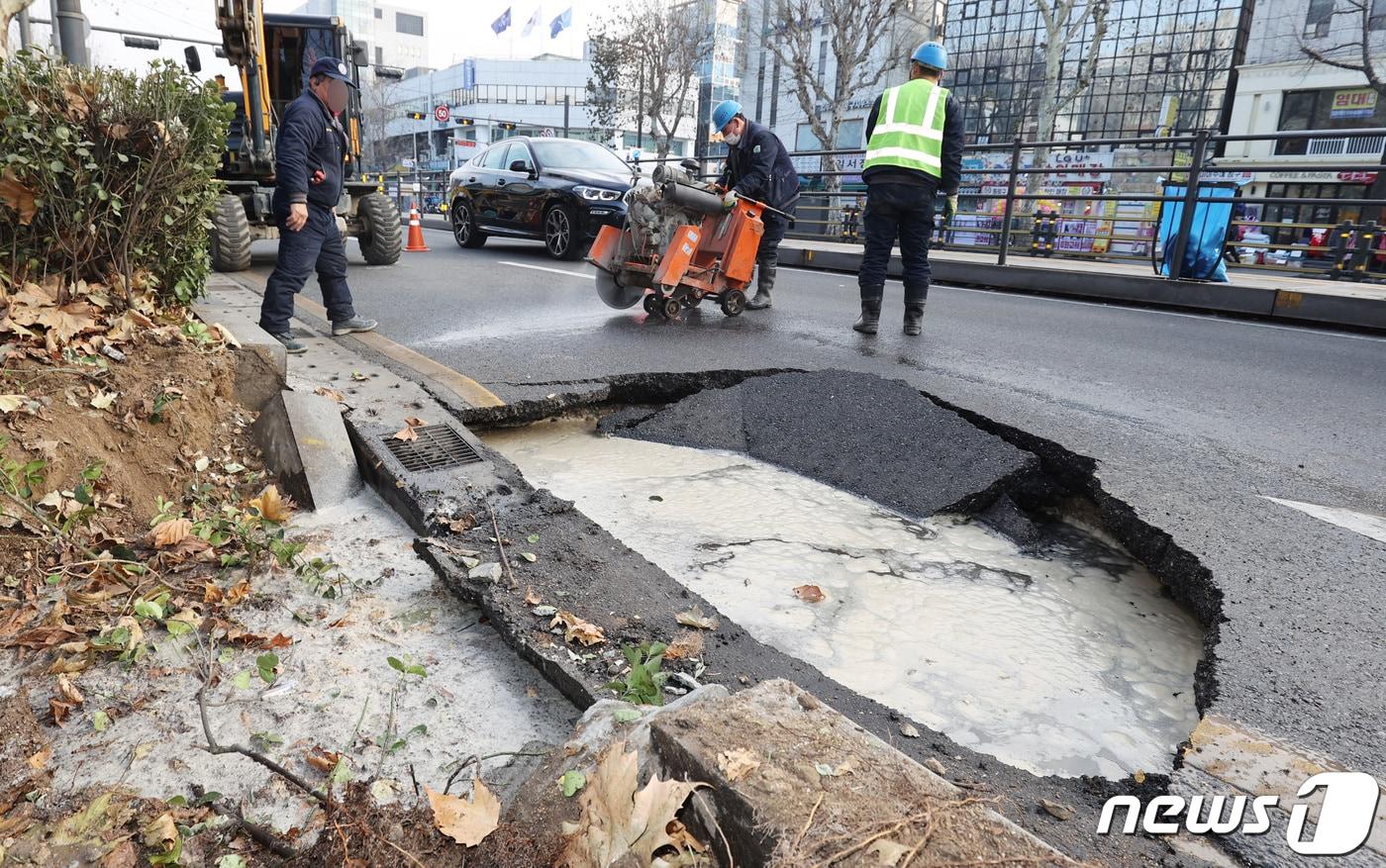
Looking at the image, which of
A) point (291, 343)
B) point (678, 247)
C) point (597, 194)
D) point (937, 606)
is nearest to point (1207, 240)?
point (678, 247)

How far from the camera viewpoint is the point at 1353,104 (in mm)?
27516

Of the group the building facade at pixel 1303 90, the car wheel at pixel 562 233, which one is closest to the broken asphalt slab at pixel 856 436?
the car wheel at pixel 562 233

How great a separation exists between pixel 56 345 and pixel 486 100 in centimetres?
9029

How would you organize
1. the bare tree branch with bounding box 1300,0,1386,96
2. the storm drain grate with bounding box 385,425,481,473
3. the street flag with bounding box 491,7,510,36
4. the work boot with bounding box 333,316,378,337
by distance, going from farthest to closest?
1. the street flag with bounding box 491,7,510,36
2. the bare tree branch with bounding box 1300,0,1386,96
3. the work boot with bounding box 333,316,378,337
4. the storm drain grate with bounding box 385,425,481,473

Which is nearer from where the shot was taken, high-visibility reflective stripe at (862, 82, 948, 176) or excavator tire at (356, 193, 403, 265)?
high-visibility reflective stripe at (862, 82, 948, 176)

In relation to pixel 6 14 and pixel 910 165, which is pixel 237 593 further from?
pixel 910 165

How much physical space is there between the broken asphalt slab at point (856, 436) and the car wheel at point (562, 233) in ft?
25.3

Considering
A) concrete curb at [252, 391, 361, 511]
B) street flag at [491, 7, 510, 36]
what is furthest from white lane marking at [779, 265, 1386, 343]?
street flag at [491, 7, 510, 36]

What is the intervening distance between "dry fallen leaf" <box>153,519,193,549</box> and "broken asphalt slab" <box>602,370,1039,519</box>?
6.86 feet

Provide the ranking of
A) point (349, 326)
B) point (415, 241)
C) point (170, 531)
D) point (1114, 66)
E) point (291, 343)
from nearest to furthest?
1. point (170, 531)
2. point (291, 343)
3. point (349, 326)
4. point (415, 241)
5. point (1114, 66)

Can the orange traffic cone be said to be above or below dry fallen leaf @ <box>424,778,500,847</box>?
above

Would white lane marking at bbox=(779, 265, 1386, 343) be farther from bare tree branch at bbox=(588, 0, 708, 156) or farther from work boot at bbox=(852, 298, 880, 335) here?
bare tree branch at bbox=(588, 0, 708, 156)

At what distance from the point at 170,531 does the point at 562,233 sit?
9.92m

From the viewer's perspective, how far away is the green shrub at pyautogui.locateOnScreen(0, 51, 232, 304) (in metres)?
2.93
